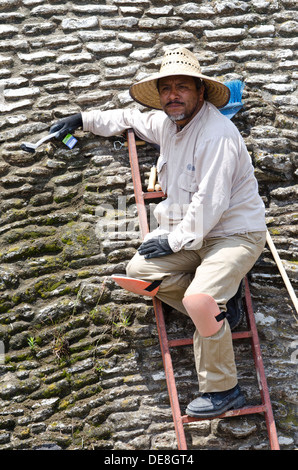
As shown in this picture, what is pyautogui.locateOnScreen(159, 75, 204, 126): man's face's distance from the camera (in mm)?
3891

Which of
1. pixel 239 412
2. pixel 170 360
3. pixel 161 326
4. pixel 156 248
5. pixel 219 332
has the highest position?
pixel 156 248

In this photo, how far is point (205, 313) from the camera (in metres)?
3.60

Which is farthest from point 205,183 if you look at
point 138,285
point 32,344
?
point 32,344

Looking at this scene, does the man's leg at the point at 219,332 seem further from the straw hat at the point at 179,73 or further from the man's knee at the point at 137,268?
the straw hat at the point at 179,73

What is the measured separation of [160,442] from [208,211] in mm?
1523

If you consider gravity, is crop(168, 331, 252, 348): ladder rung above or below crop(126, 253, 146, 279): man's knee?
below

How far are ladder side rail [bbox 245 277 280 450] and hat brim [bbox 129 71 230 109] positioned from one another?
1243 mm

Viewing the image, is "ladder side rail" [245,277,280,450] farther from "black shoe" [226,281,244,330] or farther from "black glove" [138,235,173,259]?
"black glove" [138,235,173,259]

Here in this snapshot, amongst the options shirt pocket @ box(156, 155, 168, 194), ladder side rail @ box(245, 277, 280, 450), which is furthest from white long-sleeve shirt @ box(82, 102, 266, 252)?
ladder side rail @ box(245, 277, 280, 450)

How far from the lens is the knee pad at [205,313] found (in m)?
3.59

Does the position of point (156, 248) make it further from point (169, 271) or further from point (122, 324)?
point (122, 324)

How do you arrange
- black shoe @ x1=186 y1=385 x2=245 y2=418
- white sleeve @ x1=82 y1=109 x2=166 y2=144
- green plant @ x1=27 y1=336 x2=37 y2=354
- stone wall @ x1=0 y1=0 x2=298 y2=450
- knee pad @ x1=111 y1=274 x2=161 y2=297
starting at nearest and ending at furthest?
black shoe @ x1=186 y1=385 x2=245 y2=418 → knee pad @ x1=111 y1=274 x2=161 y2=297 → stone wall @ x1=0 y1=0 x2=298 y2=450 → green plant @ x1=27 y1=336 x2=37 y2=354 → white sleeve @ x1=82 y1=109 x2=166 y2=144

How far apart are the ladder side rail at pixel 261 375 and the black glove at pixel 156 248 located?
68cm

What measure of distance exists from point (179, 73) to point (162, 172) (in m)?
0.70
